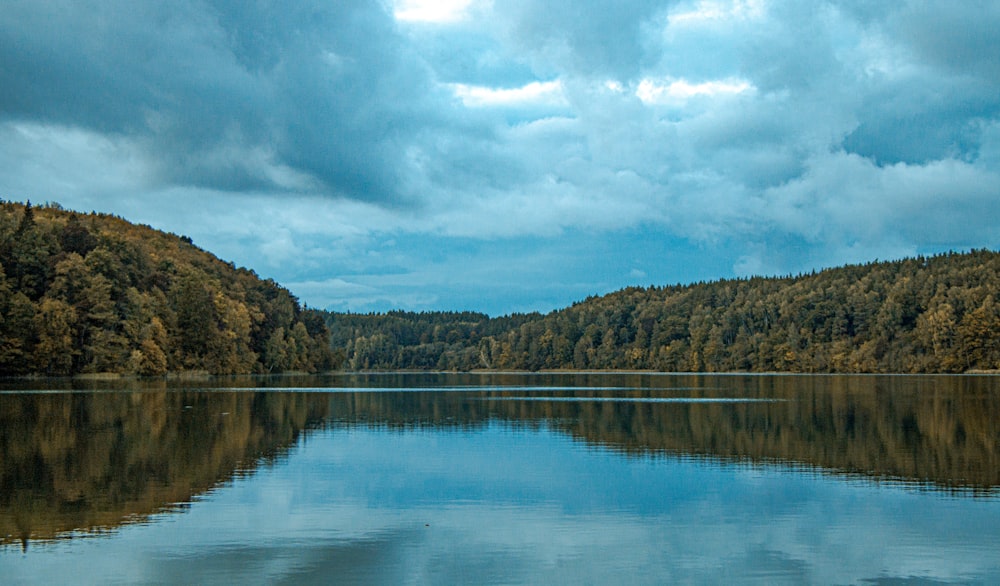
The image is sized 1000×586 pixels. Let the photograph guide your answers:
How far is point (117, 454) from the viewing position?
2992 centimetres

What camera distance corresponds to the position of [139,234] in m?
177

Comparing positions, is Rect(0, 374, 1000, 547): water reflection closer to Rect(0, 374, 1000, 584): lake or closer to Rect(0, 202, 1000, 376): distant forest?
Rect(0, 374, 1000, 584): lake

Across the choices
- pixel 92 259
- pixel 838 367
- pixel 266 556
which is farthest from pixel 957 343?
pixel 266 556

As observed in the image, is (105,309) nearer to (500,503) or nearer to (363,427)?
(363,427)

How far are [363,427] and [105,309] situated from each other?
75.5 m

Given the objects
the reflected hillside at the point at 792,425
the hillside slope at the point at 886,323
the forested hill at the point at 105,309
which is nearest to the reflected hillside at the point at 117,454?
the reflected hillside at the point at 792,425

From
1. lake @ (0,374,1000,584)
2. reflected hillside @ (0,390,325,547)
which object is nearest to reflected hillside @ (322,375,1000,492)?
lake @ (0,374,1000,584)

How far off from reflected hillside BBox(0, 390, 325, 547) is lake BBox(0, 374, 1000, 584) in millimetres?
128

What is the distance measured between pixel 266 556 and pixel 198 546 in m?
1.46

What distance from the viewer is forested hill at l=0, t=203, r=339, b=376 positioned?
101 m

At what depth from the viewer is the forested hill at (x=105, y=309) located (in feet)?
332

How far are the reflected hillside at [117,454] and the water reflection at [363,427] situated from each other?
54 mm

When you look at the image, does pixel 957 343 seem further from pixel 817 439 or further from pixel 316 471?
pixel 316 471

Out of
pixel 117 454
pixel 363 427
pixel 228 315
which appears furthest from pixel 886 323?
pixel 117 454
